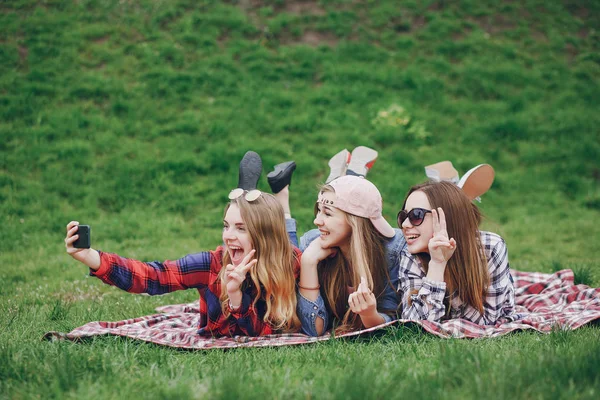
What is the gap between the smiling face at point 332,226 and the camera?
4.19 metres

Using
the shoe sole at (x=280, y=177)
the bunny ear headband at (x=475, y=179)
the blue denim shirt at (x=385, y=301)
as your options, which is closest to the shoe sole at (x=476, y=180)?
the bunny ear headband at (x=475, y=179)

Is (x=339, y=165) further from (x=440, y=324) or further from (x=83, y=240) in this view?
(x=83, y=240)

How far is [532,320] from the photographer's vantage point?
4.30m

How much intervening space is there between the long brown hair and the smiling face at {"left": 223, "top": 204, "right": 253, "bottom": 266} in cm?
125

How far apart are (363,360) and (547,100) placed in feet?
31.5

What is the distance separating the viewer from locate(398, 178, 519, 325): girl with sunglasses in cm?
399

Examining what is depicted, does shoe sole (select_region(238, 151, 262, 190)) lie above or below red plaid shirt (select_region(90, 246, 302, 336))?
above

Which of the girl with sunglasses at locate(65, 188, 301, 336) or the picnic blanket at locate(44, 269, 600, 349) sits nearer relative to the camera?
the picnic blanket at locate(44, 269, 600, 349)

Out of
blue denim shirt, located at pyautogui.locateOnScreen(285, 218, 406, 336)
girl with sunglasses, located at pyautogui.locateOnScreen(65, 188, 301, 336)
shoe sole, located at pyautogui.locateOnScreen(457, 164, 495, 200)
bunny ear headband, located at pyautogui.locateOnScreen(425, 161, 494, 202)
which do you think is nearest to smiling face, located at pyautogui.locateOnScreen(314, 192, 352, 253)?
girl with sunglasses, located at pyautogui.locateOnScreen(65, 188, 301, 336)

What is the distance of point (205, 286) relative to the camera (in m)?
4.12

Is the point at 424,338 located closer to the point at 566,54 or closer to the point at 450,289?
the point at 450,289

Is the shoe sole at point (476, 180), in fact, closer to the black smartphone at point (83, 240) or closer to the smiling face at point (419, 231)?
the smiling face at point (419, 231)

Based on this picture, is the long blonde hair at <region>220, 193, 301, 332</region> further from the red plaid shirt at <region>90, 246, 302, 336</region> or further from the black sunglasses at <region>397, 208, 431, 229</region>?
the black sunglasses at <region>397, 208, 431, 229</region>

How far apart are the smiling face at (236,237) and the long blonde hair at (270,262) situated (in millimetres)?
30
